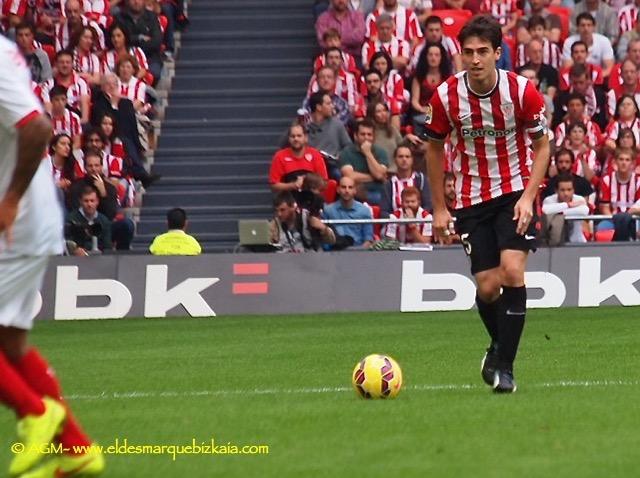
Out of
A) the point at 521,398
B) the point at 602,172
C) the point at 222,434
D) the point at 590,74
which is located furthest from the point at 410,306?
the point at 222,434

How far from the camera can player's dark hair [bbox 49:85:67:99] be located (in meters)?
21.9

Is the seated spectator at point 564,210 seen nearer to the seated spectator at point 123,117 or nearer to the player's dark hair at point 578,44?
the player's dark hair at point 578,44

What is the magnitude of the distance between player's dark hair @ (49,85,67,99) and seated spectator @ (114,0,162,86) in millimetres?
1814

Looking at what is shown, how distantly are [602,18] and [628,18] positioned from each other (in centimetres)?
36

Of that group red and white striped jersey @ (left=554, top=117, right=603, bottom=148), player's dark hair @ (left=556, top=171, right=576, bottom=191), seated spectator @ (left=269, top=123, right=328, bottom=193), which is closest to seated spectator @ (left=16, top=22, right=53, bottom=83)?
seated spectator @ (left=269, top=123, right=328, bottom=193)

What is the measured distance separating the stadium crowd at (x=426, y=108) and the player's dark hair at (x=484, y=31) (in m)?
8.66

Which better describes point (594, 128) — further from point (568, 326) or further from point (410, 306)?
point (568, 326)

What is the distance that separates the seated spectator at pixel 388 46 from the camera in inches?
910

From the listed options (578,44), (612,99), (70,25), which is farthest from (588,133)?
(70,25)

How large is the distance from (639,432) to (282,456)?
70.8 inches

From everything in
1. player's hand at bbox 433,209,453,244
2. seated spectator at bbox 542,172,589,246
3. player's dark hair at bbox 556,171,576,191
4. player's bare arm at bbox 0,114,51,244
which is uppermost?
player's bare arm at bbox 0,114,51,244

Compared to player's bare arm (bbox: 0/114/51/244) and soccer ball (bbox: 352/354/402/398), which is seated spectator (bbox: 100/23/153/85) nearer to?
soccer ball (bbox: 352/354/402/398)

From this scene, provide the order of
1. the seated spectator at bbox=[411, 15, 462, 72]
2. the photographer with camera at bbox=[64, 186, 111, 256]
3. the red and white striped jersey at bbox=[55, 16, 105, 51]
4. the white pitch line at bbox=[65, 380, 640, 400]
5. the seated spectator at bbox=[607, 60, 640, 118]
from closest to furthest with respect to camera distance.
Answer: the white pitch line at bbox=[65, 380, 640, 400] < the photographer with camera at bbox=[64, 186, 111, 256] < the seated spectator at bbox=[411, 15, 462, 72] < the seated spectator at bbox=[607, 60, 640, 118] < the red and white striped jersey at bbox=[55, 16, 105, 51]

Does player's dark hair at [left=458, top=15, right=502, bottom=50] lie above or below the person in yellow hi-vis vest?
above
